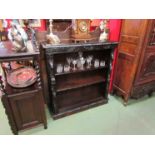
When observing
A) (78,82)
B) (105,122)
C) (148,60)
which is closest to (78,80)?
(78,82)

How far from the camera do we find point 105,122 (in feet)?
6.41

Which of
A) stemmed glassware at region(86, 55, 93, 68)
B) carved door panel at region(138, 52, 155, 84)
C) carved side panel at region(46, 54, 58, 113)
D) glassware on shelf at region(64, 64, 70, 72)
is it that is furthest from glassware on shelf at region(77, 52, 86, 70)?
carved door panel at region(138, 52, 155, 84)

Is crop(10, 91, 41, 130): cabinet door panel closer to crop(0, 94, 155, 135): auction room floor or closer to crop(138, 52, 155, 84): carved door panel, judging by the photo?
crop(0, 94, 155, 135): auction room floor

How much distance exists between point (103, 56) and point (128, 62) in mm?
413

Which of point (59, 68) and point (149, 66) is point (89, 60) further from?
point (149, 66)

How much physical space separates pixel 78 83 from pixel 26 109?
850mm

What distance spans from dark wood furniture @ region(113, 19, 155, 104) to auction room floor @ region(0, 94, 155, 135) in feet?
0.83

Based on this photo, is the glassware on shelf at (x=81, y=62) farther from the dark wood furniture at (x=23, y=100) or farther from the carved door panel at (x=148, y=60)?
the carved door panel at (x=148, y=60)

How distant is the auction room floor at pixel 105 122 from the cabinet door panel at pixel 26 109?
0.17 m

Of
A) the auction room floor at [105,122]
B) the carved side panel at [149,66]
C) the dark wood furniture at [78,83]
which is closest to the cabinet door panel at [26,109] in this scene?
the auction room floor at [105,122]

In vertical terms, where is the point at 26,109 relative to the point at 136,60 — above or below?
below
